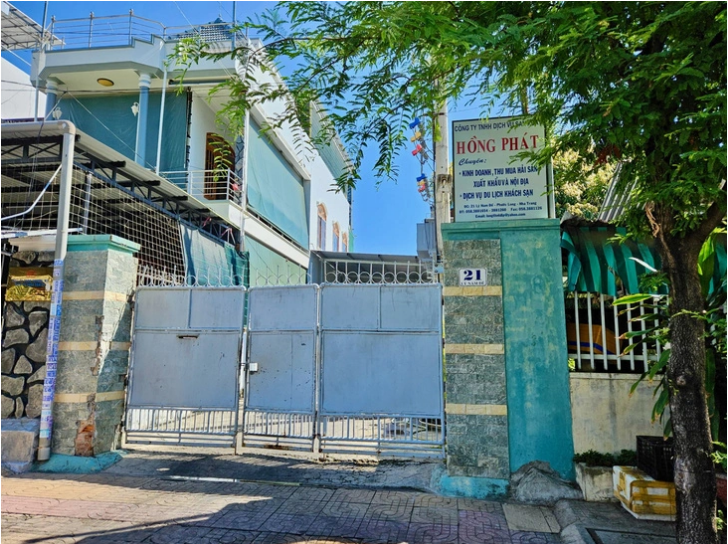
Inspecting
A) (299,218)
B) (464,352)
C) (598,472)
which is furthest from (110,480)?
(299,218)

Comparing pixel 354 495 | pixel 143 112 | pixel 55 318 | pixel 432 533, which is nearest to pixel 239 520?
pixel 354 495

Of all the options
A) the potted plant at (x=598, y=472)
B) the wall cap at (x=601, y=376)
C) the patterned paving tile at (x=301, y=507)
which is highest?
the wall cap at (x=601, y=376)

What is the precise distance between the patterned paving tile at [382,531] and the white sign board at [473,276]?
8.34 feet

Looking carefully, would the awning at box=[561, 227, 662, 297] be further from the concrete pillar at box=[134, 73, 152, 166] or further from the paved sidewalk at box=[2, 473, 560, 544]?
the concrete pillar at box=[134, 73, 152, 166]

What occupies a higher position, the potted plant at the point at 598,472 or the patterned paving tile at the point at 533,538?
the potted plant at the point at 598,472

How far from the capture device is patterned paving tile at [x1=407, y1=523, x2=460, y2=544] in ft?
13.6

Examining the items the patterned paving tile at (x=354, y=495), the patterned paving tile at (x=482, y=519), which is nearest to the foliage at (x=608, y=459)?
the patterned paving tile at (x=482, y=519)

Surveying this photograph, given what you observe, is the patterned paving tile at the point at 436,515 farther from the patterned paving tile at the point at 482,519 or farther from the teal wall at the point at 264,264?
the teal wall at the point at 264,264

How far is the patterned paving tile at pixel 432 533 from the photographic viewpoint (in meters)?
4.13

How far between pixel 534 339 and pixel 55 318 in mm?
5707

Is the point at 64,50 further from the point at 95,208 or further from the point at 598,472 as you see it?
the point at 598,472

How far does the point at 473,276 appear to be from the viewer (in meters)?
5.61

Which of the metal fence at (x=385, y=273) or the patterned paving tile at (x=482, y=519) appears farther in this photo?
the metal fence at (x=385, y=273)

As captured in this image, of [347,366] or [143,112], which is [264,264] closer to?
[143,112]
